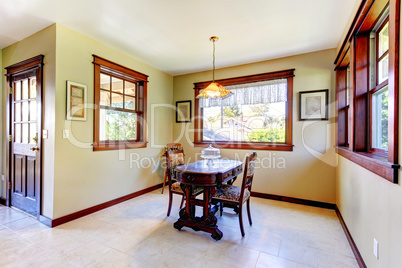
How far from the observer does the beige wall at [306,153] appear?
320 centimetres

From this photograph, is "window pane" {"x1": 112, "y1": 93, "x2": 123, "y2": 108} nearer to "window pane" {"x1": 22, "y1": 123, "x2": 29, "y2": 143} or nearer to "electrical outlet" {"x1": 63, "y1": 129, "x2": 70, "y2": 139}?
"electrical outlet" {"x1": 63, "y1": 129, "x2": 70, "y2": 139}

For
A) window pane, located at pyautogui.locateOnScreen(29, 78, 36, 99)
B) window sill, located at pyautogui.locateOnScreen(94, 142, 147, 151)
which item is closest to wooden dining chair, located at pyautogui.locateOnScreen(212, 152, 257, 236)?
window sill, located at pyautogui.locateOnScreen(94, 142, 147, 151)

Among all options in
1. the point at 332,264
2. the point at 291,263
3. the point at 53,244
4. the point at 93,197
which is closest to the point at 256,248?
the point at 291,263

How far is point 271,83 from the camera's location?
12.0ft

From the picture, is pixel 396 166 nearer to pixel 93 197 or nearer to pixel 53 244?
pixel 53 244

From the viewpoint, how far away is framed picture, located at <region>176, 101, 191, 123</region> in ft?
14.8

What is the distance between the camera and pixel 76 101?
2.73 meters

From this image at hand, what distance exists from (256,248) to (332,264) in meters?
0.68

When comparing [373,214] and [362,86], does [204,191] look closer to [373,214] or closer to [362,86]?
[373,214]

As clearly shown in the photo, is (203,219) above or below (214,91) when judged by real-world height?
below

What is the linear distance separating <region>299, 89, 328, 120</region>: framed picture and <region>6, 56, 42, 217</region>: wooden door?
13.0 feet

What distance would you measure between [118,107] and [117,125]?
0.32m

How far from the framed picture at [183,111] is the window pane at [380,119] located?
10.6 ft

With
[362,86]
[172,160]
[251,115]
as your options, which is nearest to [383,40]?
[362,86]
